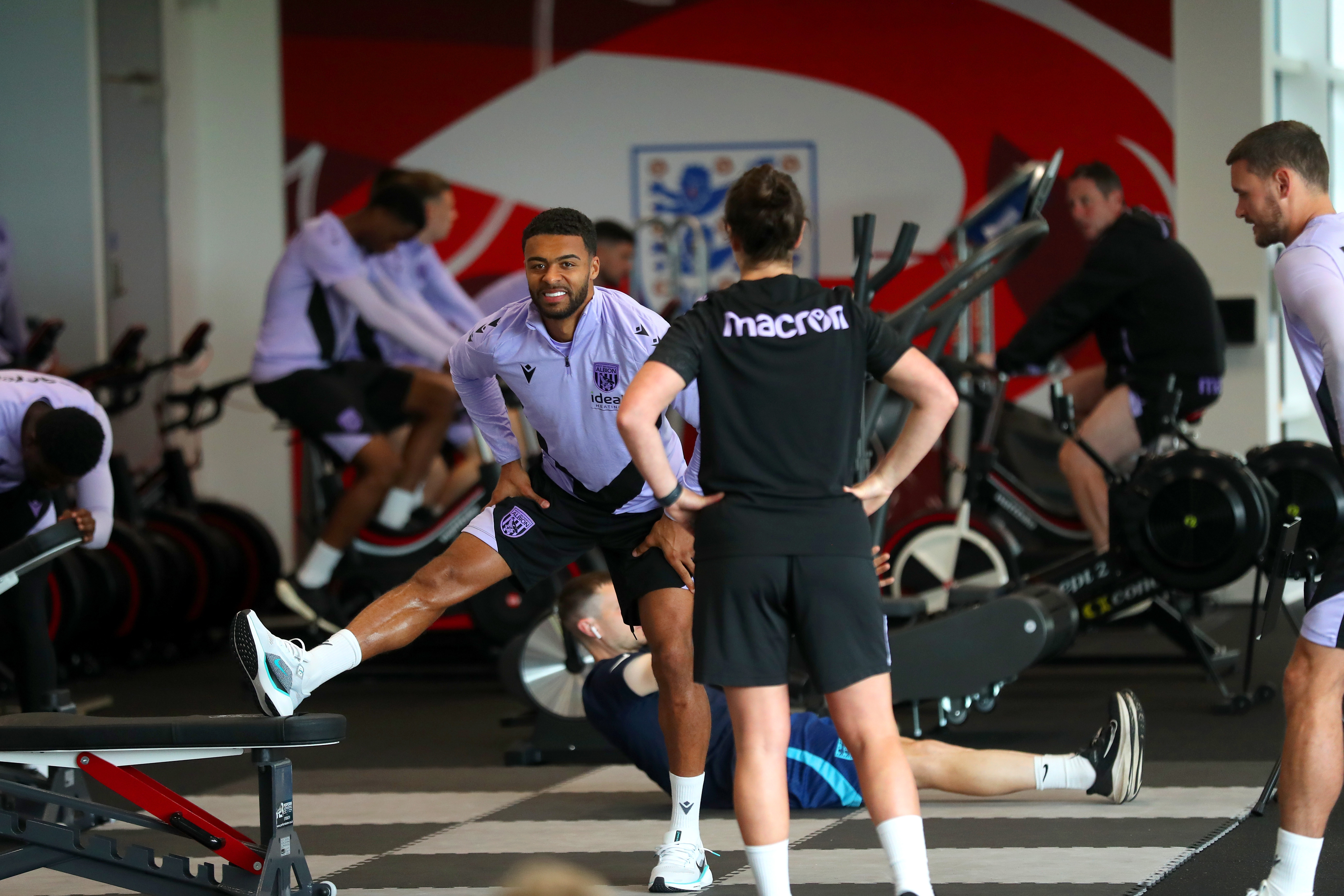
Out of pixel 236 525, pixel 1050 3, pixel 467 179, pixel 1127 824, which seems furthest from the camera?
pixel 467 179

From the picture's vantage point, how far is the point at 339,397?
22.2 ft

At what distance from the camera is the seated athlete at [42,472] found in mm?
4207

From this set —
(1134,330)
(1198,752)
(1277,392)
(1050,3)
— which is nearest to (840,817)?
(1198,752)

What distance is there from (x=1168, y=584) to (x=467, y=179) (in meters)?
5.42

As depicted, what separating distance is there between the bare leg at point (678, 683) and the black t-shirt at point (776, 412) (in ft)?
2.44

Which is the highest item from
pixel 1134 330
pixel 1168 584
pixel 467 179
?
pixel 467 179

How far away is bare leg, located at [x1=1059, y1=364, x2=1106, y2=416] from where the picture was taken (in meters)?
6.43

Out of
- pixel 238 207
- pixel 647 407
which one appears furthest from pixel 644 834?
pixel 238 207

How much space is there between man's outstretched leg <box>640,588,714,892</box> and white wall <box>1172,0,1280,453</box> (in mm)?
5628

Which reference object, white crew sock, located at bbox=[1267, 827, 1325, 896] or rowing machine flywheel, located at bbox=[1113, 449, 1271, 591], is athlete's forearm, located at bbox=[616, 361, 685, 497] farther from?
rowing machine flywheel, located at bbox=[1113, 449, 1271, 591]

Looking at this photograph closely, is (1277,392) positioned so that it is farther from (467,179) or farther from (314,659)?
(314,659)

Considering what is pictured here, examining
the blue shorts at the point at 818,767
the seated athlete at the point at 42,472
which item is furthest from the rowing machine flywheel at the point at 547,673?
the seated athlete at the point at 42,472

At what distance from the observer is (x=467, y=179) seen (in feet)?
30.9

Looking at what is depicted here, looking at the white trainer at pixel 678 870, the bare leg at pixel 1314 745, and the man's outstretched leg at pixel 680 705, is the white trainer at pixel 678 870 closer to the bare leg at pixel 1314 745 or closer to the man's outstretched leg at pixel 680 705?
the man's outstretched leg at pixel 680 705
